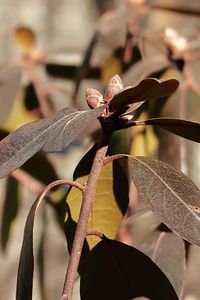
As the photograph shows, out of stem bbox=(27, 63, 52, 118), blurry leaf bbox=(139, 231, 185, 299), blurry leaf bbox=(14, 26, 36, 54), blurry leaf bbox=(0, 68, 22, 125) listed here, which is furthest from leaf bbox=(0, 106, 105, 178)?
blurry leaf bbox=(14, 26, 36, 54)

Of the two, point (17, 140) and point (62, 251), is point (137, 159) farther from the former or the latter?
point (62, 251)

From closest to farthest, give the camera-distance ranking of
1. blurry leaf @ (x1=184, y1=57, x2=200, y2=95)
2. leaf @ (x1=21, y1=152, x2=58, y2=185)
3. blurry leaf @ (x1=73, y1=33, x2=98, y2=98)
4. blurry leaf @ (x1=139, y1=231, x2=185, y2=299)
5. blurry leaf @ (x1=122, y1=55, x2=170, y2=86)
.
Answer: blurry leaf @ (x1=139, y1=231, x2=185, y2=299), blurry leaf @ (x1=122, y1=55, x2=170, y2=86), blurry leaf @ (x1=184, y1=57, x2=200, y2=95), leaf @ (x1=21, y1=152, x2=58, y2=185), blurry leaf @ (x1=73, y1=33, x2=98, y2=98)

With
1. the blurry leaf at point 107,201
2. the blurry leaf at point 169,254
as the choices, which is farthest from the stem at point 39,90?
the blurry leaf at point 107,201

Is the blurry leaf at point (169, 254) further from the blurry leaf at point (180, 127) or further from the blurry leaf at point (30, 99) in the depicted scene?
the blurry leaf at point (30, 99)

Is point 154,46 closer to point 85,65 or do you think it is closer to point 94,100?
point 85,65

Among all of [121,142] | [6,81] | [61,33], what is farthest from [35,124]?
[61,33]

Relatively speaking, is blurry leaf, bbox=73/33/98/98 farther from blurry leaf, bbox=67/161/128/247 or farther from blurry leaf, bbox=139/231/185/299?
blurry leaf, bbox=67/161/128/247

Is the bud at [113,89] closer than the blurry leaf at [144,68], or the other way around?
the bud at [113,89]
